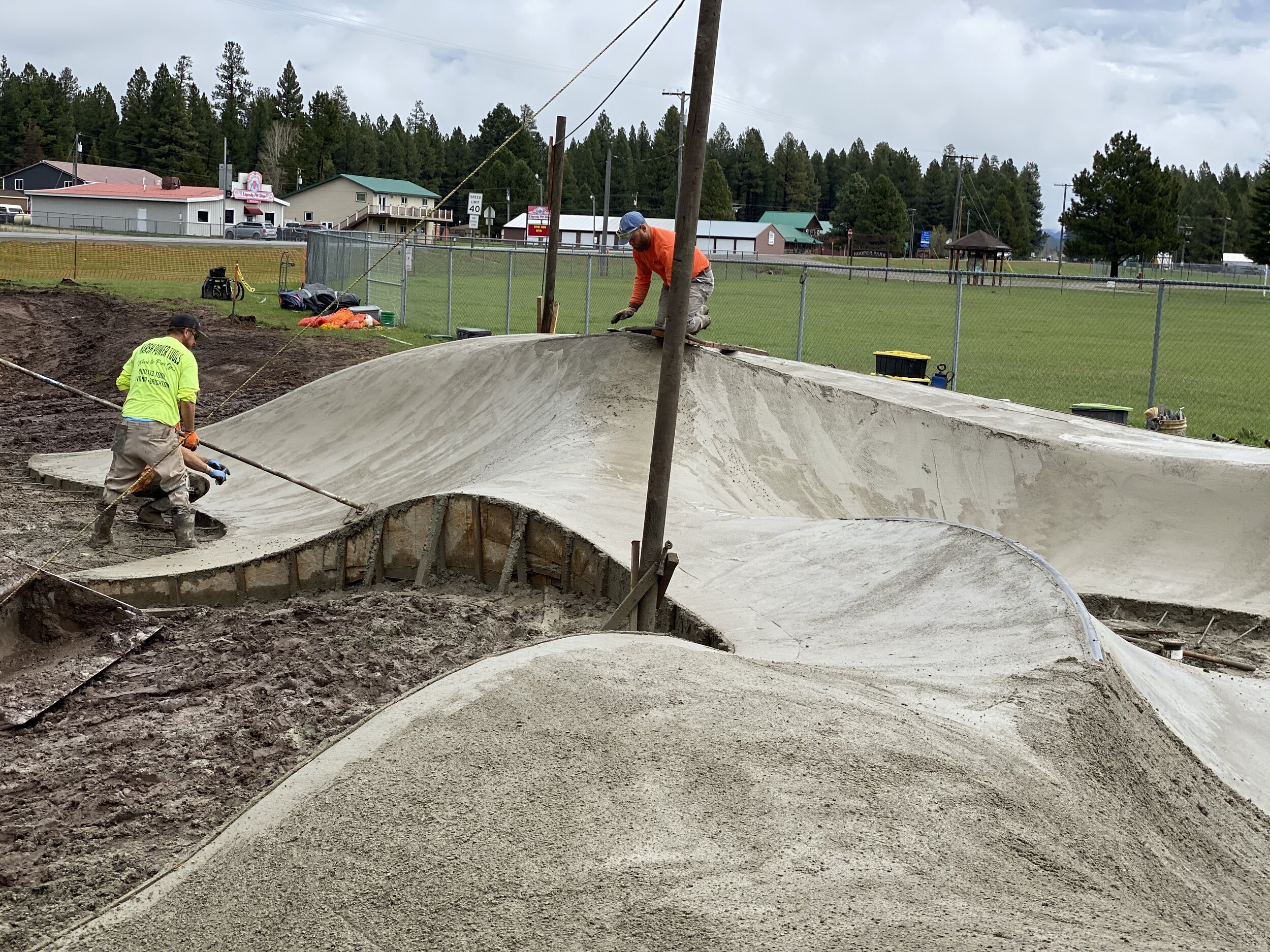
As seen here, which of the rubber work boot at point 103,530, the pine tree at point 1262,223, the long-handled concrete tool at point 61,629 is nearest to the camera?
the long-handled concrete tool at point 61,629

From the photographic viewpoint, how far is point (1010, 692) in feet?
16.0

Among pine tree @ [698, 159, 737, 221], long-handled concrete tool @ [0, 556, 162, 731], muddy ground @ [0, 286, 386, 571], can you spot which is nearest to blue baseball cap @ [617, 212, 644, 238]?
muddy ground @ [0, 286, 386, 571]

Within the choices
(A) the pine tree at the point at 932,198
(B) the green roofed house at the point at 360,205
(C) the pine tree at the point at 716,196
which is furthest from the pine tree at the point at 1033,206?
(B) the green roofed house at the point at 360,205

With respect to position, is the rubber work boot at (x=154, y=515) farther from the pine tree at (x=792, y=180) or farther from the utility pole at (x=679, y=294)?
the pine tree at (x=792, y=180)

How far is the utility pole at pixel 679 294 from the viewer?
20.1ft

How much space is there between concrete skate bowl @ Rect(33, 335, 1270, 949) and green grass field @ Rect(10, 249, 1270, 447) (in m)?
10.1

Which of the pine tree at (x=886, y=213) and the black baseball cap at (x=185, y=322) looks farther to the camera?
the pine tree at (x=886, y=213)

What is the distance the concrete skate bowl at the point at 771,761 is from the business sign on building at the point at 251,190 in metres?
81.0

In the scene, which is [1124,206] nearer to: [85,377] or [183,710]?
[85,377]

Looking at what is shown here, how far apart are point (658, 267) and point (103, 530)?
17.6 feet

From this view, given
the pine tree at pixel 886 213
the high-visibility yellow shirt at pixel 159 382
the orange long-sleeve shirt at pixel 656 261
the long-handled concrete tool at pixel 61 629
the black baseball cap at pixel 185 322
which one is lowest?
the long-handled concrete tool at pixel 61 629

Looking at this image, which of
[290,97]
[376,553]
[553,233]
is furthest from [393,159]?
[376,553]

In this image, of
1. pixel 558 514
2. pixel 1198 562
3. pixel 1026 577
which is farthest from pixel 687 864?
Result: pixel 1198 562

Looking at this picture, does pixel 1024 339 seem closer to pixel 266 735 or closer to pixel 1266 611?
pixel 1266 611
